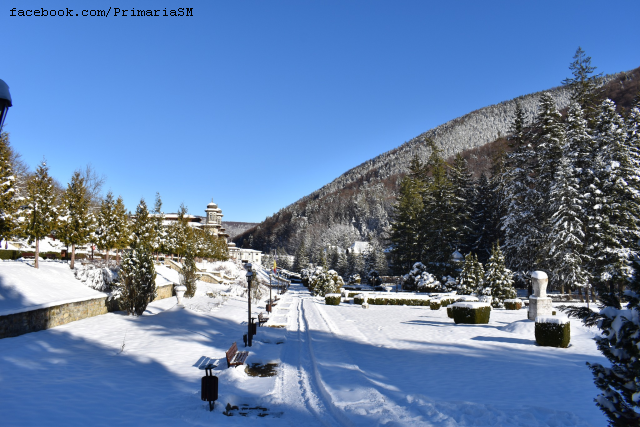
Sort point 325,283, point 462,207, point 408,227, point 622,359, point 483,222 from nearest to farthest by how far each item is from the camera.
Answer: point 622,359
point 325,283
point 483,222
point 462,207
point 408,227

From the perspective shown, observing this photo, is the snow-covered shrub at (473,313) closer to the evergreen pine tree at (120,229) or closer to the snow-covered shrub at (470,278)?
the snow-covered shrub at (470,278)

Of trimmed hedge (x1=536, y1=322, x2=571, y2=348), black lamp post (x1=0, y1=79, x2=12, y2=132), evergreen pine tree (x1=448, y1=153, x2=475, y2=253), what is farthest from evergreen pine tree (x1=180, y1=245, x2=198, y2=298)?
evergreen pine tree (x1=448, y1=153, x2=475, y2=253)

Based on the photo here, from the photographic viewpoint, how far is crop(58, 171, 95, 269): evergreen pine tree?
72.9ft

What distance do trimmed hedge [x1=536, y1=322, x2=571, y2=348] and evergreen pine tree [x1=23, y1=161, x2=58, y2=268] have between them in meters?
23.1

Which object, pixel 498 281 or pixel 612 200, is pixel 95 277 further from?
pixel 612 200

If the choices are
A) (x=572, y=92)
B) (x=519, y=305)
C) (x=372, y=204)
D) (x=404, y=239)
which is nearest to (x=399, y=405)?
(x=519, y=305)

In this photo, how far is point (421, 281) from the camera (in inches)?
1585

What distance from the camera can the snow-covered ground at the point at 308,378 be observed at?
255 inches

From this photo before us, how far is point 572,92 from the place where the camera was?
121 ft

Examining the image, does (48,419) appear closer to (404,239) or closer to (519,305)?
(519,305)

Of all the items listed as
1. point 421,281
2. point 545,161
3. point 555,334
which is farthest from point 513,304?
point 421,281

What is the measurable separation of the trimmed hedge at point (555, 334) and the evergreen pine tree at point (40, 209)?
2310cm

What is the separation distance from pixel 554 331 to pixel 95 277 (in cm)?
2061

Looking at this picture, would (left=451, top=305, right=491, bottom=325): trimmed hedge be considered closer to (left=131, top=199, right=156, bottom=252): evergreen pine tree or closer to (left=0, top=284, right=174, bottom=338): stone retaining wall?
(left=0, top=284, right=174, bottom=338): stone retaining wall
